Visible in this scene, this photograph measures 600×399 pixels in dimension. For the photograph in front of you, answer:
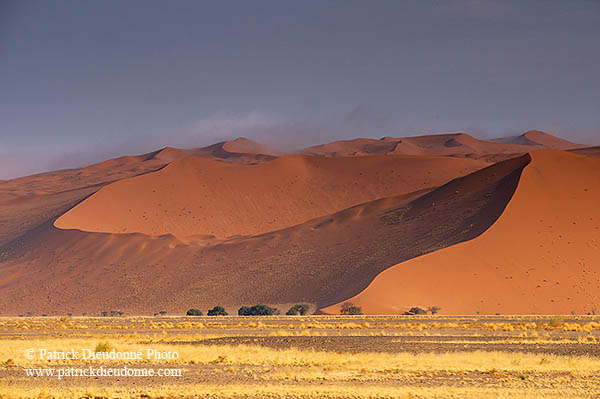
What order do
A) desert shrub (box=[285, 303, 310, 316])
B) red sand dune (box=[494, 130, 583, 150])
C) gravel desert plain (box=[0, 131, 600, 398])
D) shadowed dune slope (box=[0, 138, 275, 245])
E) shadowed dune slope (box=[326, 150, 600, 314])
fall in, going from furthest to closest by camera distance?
red sand dune (box=[494, 130, 583, 150]) < shadowed dune slope (box=[0, 138, 275, 245]) < desert shrub (box=[285, 303, 310, 316]) < shadowed dune slope (box=[326, 150, 600, 314]) < gravel desert plain (box=[0, 131, 600, 398])

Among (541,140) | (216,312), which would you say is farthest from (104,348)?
(541,140)

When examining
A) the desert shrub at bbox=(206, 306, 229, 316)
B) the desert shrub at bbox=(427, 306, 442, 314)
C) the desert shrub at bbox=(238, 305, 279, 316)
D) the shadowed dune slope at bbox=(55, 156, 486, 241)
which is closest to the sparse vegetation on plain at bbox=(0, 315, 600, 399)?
the desert shrub at bbox=(427, 306, 442, 314)

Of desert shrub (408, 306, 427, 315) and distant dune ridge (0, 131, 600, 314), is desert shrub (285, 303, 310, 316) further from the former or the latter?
desert shrub (408, 306, 427, 315)

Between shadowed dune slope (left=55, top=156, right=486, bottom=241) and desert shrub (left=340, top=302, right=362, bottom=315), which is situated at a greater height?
shadowed dune slope (left=55, top=156, right=486, bottom=241)

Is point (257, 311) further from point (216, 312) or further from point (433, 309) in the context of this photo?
point (433, 309)

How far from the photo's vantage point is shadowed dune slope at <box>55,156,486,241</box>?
91.6m

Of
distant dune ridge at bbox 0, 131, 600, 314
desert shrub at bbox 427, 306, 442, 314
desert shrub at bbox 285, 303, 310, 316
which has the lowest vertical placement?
desert shrub at bbox 427, 306, 442, 314

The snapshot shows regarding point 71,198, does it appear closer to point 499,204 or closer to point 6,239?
point 6,239

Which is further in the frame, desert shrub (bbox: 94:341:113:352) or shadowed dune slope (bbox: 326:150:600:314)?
shadowed dune slope (bbox: 326:150:600:314)

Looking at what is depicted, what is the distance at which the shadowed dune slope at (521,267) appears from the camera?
175ft

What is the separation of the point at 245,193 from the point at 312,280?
33.9 meters

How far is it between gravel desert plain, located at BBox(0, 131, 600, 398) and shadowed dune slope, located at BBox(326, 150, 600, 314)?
16cm

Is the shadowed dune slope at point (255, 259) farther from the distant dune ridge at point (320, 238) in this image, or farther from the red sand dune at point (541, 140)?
the red sand dune at point (541, 140)

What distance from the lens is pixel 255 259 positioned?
7588cm
